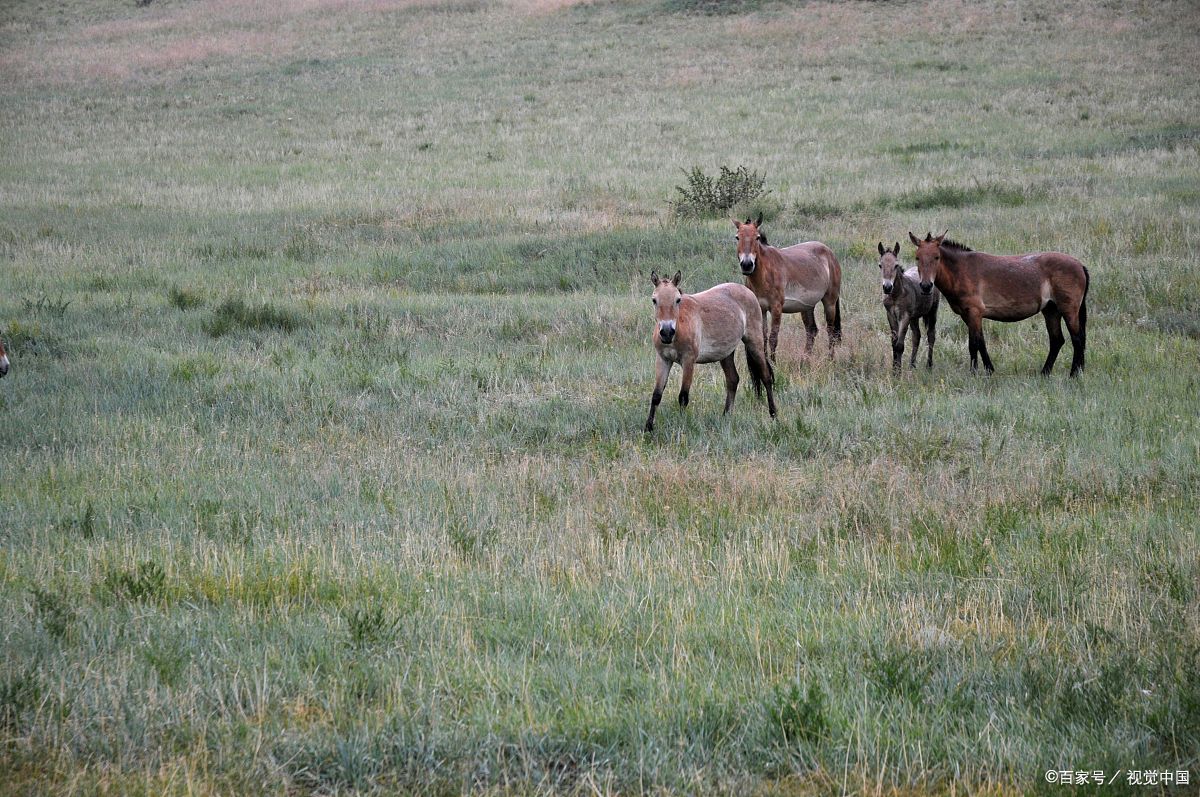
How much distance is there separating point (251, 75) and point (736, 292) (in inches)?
1849

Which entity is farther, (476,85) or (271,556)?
(476,85)

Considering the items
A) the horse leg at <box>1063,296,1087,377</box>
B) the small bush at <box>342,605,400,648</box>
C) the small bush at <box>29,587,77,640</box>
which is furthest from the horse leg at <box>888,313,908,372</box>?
the small bush at <box>29,587,77,640</box>

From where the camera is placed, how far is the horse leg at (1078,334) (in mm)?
12578

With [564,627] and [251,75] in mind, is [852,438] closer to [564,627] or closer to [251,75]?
[564,627]

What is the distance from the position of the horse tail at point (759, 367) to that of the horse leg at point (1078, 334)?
3679mm

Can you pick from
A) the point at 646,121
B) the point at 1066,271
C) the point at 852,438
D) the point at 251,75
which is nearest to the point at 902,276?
the point at 1066,271

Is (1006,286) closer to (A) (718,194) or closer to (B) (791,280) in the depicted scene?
(B) (791,280)

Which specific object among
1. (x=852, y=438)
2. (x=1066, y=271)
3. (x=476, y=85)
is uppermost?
(x=476, y=85)

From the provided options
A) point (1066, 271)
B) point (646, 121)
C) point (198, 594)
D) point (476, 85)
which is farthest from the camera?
point (476, 85)

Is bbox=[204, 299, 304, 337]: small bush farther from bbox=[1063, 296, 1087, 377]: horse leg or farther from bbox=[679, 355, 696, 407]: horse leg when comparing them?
bbox=[1063, 296, 1087, 377]: horse leg

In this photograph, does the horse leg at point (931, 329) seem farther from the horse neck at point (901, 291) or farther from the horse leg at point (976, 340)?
the horse leg at point (976, 340)

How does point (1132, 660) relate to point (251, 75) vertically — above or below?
below

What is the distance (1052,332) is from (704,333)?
4630mm

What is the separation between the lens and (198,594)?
616cm
